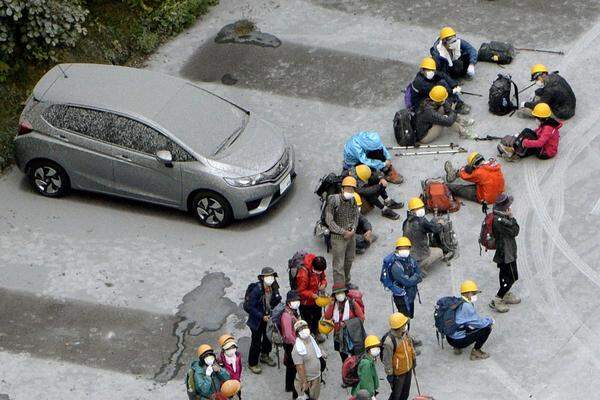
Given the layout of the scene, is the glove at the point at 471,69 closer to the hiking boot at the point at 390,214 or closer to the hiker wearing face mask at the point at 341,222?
the hiking boot at the point at 390,214

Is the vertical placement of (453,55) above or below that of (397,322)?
below

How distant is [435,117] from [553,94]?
6.68 feet

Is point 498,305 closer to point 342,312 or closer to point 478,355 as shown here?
point 478,355


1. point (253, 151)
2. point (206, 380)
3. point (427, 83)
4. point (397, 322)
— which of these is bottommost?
point (253, 151)

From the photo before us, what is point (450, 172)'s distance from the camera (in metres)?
18.5

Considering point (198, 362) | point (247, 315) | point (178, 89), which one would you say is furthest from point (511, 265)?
point (178, 89)

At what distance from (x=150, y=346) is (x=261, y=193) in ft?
10.2

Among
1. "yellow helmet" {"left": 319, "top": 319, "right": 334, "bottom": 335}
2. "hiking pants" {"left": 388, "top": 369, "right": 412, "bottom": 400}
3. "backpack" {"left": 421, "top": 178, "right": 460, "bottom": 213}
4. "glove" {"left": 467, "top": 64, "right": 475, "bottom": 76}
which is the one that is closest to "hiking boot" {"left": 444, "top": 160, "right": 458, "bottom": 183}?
"backpack" {"left": 421, "top": 178, "right": 460, "bottom": 213}

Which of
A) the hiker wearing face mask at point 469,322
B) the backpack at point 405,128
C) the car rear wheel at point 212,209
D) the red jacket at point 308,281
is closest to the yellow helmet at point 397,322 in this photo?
the hiker wearing face mask at point 469,322

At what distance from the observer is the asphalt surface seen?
50.7 feet

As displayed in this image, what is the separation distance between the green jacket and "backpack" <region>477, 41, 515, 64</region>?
8.92 meters

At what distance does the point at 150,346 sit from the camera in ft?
52.1

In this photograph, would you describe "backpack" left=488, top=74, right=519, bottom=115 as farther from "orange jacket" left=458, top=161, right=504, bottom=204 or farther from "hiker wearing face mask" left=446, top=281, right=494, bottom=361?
"hiker wearing face mask" left=446, top=281, right=494, bottom=361

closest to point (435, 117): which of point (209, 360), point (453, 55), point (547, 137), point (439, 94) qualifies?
point (439, 94)
